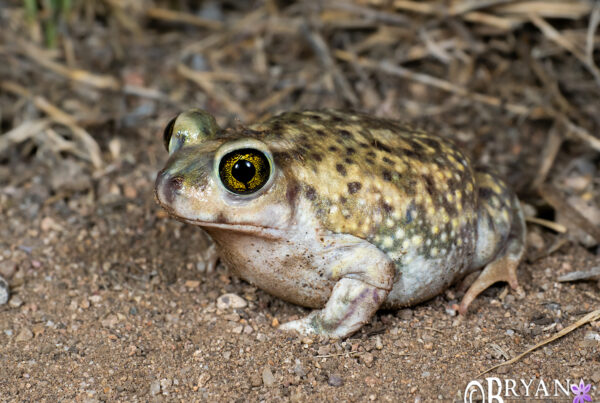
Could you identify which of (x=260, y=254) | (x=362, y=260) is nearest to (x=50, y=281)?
(x=260, y=254)

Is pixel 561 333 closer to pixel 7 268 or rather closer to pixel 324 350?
pixel 324 350

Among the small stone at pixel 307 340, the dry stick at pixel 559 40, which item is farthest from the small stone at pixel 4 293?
the dry stick at pixel 559 40

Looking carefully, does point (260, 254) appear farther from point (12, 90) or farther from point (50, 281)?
point (12, 90)

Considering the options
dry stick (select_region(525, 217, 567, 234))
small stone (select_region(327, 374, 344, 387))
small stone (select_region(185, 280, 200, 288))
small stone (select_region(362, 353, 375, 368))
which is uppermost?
dry stick (select_region(525, 217, 567, 234))

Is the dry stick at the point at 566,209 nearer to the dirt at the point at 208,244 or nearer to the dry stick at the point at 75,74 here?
the dirt at the point at 208,244

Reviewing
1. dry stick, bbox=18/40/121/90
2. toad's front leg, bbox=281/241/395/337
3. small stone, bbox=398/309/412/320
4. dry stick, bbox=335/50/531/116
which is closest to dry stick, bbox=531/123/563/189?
dry stick, bbox=335/50/531/116

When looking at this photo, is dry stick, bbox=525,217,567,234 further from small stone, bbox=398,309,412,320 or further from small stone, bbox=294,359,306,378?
small stone, bbox=294,359,306,378

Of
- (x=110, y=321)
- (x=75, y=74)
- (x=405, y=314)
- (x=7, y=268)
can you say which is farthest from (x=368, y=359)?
(x=75, y=74)
